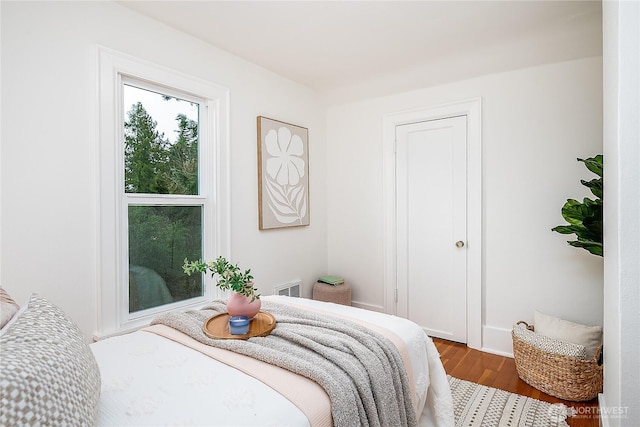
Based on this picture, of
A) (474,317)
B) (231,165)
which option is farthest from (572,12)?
(231,165)

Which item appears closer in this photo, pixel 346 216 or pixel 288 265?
pixel 288 265

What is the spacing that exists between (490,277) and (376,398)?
2.22 m

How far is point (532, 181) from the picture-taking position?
2914mm

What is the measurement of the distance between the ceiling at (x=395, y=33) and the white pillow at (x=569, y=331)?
2006 millimetres

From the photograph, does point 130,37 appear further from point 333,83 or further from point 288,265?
point 288,265

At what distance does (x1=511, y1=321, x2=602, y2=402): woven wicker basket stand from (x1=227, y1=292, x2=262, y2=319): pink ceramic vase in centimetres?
201

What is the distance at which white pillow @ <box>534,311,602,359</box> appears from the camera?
2.40 meters

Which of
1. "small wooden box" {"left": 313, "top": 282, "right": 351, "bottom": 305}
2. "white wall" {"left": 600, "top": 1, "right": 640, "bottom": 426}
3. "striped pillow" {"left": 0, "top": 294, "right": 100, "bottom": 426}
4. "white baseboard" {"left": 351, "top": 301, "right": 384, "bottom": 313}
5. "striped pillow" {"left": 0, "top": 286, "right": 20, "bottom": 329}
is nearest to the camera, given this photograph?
"striped pillow" {"left": 0, "top": 294, "right": 100, "bottom": 426}

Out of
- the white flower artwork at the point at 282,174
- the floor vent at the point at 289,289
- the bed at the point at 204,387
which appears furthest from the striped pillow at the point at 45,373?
the floor vent at the point at 289,289

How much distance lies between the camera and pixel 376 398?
133 cm

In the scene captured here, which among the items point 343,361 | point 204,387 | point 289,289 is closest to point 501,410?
point 343,361

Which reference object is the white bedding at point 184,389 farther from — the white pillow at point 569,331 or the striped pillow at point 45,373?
the white pillow at point 569,331

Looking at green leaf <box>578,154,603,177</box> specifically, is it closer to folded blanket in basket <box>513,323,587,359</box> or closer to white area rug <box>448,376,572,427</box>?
folded blanket in basket <box>513,323,587,359</box>

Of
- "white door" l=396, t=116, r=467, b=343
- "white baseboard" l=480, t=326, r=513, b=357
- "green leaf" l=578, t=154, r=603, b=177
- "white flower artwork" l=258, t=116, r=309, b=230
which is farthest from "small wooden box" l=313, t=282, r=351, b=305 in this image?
"green leaf" l=578, t=154, r=603, b=177
